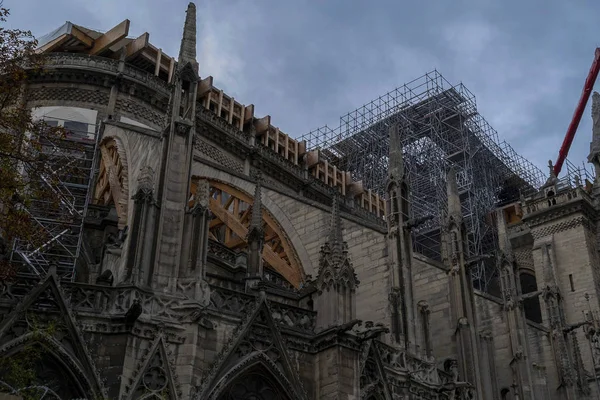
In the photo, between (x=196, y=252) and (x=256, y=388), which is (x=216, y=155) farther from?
(x=256, y=388)

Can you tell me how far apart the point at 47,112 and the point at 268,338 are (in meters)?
17.7

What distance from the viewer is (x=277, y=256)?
25484 millimetres

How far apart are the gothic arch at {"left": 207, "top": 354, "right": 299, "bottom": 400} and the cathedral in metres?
0.03

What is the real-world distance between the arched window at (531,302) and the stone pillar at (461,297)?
18.1m

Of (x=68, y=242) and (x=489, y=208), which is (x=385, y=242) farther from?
(x=489, y=208)

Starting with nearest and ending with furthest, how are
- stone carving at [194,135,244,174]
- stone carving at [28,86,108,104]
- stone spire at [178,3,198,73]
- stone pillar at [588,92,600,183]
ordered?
1. stone spire at [178,3,198,73]
2. stone carving at [28,86,108,104]
3. stone carving at [194,135,244,174]
4. stone pillar at [588,92,600,183]

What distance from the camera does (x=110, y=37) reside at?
107 feet

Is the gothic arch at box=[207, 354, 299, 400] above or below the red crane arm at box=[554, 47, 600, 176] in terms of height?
below

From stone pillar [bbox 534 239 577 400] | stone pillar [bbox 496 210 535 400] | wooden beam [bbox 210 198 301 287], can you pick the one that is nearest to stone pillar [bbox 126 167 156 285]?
wooden beam [bbox 210 198 301 287]

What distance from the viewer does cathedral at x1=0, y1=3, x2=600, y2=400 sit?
15008 mm

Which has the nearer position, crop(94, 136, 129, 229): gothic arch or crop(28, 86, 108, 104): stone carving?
crop(94, 136, 129, 229): gothic arch

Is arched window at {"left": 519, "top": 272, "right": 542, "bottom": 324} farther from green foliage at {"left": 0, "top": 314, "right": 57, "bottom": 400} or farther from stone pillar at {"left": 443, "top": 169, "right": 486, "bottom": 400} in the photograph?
green foliage at {"left": 0, "top": 314, "right": 57, "bottom": 400}

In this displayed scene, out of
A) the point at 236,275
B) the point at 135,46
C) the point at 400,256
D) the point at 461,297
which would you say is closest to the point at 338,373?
the point at 400,256

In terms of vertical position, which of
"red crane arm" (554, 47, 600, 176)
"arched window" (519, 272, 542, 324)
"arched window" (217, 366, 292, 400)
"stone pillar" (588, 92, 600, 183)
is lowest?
"arched window" (217, 366, 292, 400)
